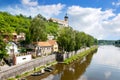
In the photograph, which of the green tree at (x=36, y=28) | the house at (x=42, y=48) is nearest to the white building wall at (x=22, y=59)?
the house at (x=42, y=48)

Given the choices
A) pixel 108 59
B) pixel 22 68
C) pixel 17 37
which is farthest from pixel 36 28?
pixel 108 59

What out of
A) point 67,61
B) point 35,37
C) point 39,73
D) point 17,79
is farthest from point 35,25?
point 17,79

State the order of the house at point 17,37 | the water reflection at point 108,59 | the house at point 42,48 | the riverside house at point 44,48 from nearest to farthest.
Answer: the house at point 42,48 < the riverside house at point 44,48 < the water reflection at point 108,59 < the house at point 17,37

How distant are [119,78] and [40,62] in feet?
73.5

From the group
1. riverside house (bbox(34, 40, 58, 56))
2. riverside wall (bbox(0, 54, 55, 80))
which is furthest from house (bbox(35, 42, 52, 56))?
riverside wall (bbox(0, 54, 55, 80))

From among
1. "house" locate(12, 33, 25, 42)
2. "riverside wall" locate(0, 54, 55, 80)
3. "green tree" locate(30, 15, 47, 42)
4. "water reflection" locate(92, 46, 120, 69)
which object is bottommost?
"water reflection" locate(92, 46, 120, 69)

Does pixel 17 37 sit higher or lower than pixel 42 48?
higher

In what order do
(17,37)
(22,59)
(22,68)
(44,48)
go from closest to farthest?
(22,68)
(22,59)
(44,48)
(17,37)

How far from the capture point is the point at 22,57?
53.8 meters

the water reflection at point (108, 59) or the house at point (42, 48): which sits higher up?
the house at point (42, 48)

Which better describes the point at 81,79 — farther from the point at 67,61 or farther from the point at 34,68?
the point at 67,61

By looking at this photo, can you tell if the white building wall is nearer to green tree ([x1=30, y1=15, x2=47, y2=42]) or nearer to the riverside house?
the riverside house

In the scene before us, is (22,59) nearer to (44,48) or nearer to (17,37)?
(44,48)

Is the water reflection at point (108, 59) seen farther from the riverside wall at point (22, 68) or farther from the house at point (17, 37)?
the house at point (17, 37)
